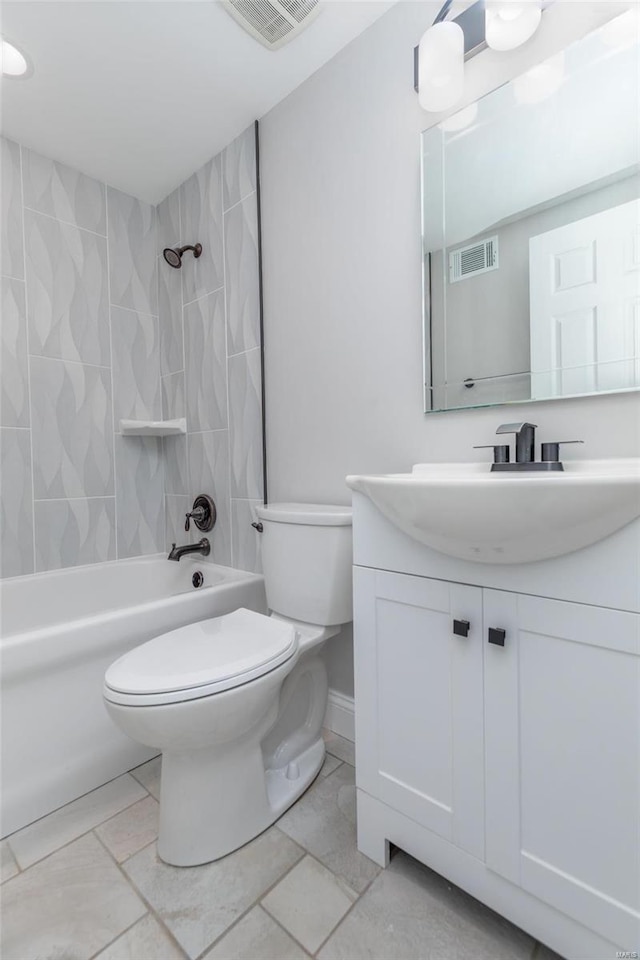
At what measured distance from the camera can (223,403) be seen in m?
1.92

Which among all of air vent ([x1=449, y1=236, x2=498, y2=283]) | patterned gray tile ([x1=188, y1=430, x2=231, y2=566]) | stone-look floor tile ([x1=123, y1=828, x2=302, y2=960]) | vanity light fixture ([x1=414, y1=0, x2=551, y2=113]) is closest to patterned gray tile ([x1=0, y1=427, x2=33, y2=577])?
patterned gray tile ([x1=188, y1=430, x2=231, y2=566])

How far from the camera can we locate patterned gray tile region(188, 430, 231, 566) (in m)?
1.91

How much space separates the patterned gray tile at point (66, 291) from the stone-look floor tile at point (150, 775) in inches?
64.9

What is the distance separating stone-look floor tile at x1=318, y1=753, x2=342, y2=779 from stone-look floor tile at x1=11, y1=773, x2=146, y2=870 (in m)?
0.52

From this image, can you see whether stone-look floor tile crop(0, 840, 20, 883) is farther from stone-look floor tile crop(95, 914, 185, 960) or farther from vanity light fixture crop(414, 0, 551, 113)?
vanity light fixture crop(414, 0, 551, 113)

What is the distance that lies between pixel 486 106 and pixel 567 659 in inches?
52.6

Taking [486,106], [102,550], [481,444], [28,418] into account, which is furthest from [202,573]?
[486,106]

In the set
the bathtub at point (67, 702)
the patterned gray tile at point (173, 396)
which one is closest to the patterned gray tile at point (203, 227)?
the patterned gray tile at point (173, 396)

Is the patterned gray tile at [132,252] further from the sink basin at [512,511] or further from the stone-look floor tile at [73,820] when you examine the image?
the stone-look floor tile at [73,820]

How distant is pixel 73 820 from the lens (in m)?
1.15

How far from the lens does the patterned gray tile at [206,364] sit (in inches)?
75.6

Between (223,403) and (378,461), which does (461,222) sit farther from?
(223,403)

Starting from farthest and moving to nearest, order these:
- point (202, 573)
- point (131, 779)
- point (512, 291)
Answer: point (202, 573) < point (131, 779) < point (512, 291)

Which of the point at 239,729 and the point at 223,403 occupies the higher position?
the point at 223,403
